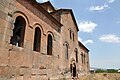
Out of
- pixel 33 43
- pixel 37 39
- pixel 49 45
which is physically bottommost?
pixel 33 43

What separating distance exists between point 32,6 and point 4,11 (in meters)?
2.92

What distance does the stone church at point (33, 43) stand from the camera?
7.57 m

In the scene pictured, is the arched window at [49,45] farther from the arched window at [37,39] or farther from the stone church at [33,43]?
the arched window at [37,39]

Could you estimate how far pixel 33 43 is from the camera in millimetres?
9961

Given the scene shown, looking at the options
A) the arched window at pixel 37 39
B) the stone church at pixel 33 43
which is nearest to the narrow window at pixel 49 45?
the stone church at pixel 33 43

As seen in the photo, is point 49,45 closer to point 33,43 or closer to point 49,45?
point 49,45

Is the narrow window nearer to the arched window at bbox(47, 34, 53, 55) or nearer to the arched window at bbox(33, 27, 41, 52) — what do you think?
the arched window at bbox(47, 34, 53, 55)

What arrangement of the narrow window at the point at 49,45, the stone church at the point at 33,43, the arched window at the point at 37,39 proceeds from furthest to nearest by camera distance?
the narrow window at the point at 49,45, the arched window at the point at 37,39, the stone church at the point at 33,43

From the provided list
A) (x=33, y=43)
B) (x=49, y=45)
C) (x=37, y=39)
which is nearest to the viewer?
(x=33, y=43)

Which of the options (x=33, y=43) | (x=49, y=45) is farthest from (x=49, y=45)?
(x=33, y=43)

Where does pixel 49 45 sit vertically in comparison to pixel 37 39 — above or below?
below

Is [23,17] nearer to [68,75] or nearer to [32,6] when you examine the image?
[32,6]

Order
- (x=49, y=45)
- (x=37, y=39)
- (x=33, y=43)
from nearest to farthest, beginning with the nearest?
(x=33, y=43) < (x=37, y=39) < (x=49, y=45)

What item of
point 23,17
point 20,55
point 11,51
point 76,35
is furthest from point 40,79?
point 76,35
